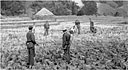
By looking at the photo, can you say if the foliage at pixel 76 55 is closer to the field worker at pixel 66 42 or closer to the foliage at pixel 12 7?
the field worker at pixel 66 42

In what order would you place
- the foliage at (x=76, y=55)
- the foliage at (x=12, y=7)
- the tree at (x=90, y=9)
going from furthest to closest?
the tree at (x=90, y=9)
the foliage at (x=12, y=7)
the foliage at (x=76, y=55)

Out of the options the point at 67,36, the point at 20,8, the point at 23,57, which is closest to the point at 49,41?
the point at 23,57

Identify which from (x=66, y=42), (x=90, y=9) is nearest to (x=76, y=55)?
(x=66, y=42)

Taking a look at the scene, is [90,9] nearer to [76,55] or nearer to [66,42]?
[76,55]

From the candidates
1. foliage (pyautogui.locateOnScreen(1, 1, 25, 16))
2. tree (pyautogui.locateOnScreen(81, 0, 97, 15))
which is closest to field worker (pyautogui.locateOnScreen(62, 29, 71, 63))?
foliage (pyautogui.locateOnScreen(1, 1, 25, 16))

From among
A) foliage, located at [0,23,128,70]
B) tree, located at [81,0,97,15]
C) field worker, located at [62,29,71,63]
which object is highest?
field worker, located at [62,29,71,63]

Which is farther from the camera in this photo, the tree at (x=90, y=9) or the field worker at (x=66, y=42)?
the tree at (x=90, y=9)

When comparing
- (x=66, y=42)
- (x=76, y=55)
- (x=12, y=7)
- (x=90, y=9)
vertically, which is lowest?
(x=90, y=9)

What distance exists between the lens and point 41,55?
11695 mm

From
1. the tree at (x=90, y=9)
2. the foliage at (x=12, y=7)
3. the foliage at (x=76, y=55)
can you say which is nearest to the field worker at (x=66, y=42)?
the foliage at (x=76, y=55)

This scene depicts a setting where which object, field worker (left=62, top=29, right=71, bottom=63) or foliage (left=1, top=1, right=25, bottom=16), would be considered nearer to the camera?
field worker (left=62, top=29, right=71, bottom=63)

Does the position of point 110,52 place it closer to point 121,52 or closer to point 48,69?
point 121,52

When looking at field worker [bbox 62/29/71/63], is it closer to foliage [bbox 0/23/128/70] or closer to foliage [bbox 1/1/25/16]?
foliage [bbox 0/23/128/70]

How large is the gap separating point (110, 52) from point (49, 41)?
4.41m
